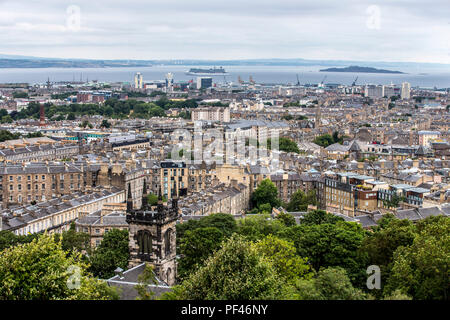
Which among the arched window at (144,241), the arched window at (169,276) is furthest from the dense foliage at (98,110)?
the arched window at (144,241)

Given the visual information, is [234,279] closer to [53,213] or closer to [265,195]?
[53,213]

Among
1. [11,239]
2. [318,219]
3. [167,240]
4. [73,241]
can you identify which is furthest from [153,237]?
[318,219]

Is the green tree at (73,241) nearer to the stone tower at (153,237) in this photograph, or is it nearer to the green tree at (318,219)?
the stone tower at (153,237)

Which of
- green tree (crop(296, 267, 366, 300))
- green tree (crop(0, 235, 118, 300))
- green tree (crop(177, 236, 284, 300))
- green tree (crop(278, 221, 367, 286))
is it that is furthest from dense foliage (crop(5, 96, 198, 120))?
green tree (crop(296, 267, 366, 300))

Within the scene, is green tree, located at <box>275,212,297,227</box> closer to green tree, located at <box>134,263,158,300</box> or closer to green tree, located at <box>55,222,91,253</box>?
green tree, located at <box>55,222,91,253</box>

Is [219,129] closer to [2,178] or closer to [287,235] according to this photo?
[2,178]

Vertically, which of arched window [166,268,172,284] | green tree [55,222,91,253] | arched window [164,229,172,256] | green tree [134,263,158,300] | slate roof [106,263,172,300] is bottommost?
green tree [55,222,91,253]
